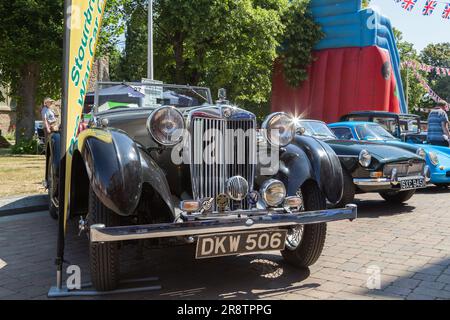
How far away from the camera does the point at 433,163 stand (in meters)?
7.93

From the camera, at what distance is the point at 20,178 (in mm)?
8523

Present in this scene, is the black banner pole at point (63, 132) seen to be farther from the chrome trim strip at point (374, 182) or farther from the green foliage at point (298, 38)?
the green foliage at point (298, 38)

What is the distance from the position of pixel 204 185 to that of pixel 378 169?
3.72 m

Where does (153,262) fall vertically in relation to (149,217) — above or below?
below

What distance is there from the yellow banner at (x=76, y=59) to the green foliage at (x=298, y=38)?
17.3 metres

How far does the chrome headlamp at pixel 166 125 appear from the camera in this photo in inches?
126

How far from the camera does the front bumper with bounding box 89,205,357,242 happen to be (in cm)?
266

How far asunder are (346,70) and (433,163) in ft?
39.9

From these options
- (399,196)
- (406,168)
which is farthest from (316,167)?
(399,196)

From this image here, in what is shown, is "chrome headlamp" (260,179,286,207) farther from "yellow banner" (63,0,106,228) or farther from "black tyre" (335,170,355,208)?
"black tyre" (335,170,355,208)

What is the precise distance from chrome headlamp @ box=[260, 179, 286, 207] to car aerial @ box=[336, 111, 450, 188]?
4670mm

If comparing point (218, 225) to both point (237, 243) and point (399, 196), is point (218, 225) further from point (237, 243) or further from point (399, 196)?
point (399, 196)
